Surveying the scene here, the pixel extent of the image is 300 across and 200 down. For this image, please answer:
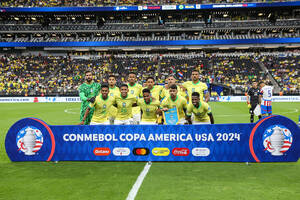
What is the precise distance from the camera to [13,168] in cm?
534

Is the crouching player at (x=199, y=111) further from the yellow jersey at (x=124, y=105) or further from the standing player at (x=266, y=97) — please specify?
the standing player at (x=266, y=97)

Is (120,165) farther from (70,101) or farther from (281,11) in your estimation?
(281,11)

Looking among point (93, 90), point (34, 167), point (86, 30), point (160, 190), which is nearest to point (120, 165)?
point (160, 190)

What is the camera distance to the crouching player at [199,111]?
5.95m

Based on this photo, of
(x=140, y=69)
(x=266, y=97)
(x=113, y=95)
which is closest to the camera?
(x=113, y=95)

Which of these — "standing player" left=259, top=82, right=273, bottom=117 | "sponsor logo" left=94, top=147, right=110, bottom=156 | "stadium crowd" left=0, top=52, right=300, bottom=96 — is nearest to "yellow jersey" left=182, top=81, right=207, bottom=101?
"sponsor logo" left=94, top=147, right=110, bottom=156

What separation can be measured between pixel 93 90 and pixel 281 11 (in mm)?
56029

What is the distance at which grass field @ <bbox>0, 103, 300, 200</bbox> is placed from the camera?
3840 millimetres

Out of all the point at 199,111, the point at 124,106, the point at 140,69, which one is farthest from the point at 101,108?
the point at 140,69

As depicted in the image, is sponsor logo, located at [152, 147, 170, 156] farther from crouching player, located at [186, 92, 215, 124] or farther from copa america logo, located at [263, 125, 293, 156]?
copa america logo, located at [263, 125, 293, 156]

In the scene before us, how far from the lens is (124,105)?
6738mm

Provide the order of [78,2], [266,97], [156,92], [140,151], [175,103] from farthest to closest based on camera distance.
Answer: [78,2], [266,97], [156,92], [175,103], [140,151]

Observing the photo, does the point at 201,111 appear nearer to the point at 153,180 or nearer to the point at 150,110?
the point at 150,110

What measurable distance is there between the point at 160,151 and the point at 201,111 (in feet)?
5.45
